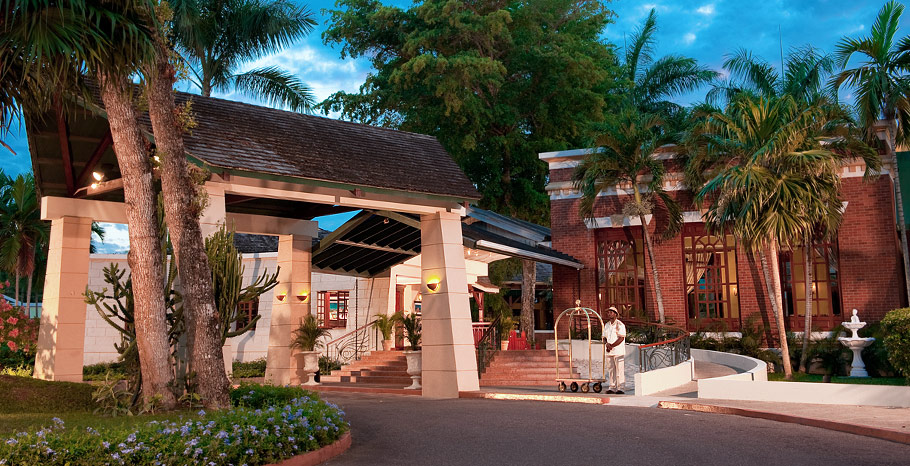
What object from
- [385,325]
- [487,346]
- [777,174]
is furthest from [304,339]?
[777,174]

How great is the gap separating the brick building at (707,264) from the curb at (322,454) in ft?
56.0

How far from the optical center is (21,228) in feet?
102

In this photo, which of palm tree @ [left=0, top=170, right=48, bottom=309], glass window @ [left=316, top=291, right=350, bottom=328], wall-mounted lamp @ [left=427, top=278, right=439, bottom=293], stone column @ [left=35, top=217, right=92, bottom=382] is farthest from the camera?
palm tree @ [left=0, top=170, right=48, bottom=309]

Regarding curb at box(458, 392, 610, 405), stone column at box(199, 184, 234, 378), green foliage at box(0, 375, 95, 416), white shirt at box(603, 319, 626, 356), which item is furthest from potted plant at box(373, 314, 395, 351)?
green foliage at box(0, 375, 95, 416)

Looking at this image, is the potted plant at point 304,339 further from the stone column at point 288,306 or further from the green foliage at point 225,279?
the green foliage at point 225,279

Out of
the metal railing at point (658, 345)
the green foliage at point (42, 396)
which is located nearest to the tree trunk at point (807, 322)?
the metal railing at point (658, 345)

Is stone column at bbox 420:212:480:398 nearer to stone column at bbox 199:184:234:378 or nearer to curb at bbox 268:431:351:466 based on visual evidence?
stone column at bbox 199:184:234:378

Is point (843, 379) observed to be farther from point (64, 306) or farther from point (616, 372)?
point (64, 306)

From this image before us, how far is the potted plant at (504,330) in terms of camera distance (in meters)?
22.5

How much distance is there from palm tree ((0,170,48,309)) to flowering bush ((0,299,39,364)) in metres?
16.9

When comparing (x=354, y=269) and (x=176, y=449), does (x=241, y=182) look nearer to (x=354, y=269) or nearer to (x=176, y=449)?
(x=176, y=449)

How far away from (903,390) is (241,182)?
12.0 meters

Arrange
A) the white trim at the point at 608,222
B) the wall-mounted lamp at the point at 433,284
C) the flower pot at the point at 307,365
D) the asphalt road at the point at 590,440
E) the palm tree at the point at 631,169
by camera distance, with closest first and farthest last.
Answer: the asphalt road at the point at 590,440
the wall-mounted lamp at the point at 433,284
the flower pot at the point at 307,365
the palm tree at the point at 631,169
the white trim at the point at 608,222

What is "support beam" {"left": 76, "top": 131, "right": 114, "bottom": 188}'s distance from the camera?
14445 millimetres
